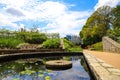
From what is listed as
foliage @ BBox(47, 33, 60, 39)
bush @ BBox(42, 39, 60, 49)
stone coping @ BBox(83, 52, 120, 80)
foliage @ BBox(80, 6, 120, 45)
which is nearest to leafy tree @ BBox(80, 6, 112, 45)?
foliage @ BBox(80, 6, 120, 45)

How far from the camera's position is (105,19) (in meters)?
30.1

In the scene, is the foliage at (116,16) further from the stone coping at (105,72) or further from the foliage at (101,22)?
the stone coping at (105,72)

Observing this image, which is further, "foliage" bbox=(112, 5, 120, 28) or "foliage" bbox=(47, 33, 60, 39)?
"foliage" bbox=(112, 5, 120, 28)

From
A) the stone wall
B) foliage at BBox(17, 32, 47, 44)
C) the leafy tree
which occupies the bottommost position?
the stone wall

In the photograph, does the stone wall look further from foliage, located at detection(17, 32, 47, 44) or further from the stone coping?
the stone coping

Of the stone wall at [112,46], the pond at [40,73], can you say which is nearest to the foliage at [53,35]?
the stone wall at [112,46]

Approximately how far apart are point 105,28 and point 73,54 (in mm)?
14720

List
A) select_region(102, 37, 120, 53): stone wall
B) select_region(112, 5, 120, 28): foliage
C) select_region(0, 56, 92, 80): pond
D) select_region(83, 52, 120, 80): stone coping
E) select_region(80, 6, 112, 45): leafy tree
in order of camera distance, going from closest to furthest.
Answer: select_region(83, 52, 120, 80): stone coping, select_region(0, 56, 92, 80): pond, select_region(102, 37, 120, 53): stone wall, select_region(112, 5, 120, 28): foliage, select_region(80, 6, 112, 45): leafy tree

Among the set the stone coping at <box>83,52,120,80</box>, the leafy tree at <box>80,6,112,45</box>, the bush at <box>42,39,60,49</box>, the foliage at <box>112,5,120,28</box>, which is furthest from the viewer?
the leafy tree at <box>80,6,112,45</box>

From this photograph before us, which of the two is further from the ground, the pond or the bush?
the bush

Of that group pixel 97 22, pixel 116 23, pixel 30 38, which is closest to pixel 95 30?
pixel 97 22

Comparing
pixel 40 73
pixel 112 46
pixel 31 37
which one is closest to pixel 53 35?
pixel 31 37

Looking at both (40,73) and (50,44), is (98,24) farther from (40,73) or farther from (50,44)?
(40,73)

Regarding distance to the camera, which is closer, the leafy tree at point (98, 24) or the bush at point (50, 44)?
the bush at point (50, 44)
